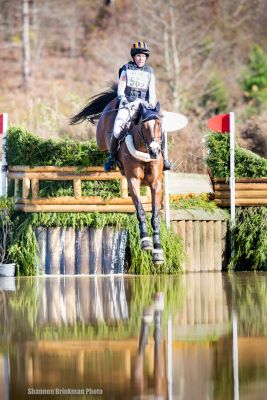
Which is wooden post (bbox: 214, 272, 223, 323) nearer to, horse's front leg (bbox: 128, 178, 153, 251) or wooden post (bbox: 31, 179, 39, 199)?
horse's front leg (bbox: 128, 178, 153, 251)

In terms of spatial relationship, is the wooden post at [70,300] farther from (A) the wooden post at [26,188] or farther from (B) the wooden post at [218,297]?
(A) the wooden post at [26,188]

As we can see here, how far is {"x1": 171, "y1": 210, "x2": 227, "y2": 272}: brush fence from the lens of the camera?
591 inches

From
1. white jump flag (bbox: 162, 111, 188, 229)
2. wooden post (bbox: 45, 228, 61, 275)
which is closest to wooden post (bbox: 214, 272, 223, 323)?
white jump flag (bbox: 162, 111, 188, 229)

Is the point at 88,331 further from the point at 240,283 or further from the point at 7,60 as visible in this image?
the point at 7,60

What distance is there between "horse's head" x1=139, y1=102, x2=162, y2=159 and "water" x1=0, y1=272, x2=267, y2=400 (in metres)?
1.76

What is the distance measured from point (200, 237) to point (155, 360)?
26.8 feet

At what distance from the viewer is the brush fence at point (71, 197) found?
1445 centimetres

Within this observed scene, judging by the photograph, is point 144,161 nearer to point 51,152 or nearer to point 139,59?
point 139,59

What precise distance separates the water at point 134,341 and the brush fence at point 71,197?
2054 mm

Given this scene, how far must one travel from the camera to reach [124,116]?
43.7ft

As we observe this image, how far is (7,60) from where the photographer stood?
49.8 m

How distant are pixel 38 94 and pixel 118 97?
3042 cm

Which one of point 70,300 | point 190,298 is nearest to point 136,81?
point 190,298

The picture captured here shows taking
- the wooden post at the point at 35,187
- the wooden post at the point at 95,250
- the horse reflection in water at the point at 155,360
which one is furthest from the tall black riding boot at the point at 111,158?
the horse reflection in water at the point at 155,360
